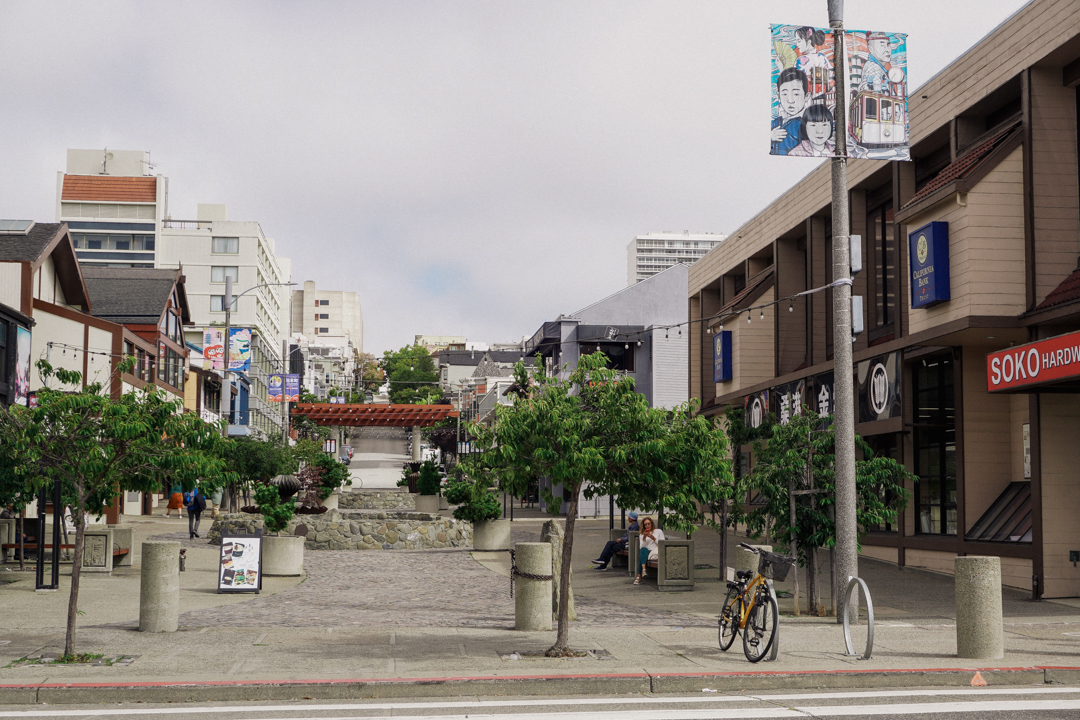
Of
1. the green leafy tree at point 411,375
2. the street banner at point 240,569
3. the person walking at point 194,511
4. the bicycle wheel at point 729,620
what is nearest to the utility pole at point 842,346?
the bicycle wheel at point 729,620

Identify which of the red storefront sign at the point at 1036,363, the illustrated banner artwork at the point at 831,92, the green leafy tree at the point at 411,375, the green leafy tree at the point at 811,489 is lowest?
the green leafy tree at the point at 811,489

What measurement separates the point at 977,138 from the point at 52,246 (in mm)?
28799

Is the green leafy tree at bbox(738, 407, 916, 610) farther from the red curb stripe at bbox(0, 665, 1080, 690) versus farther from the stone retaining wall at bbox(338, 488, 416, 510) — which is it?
A: the stone retaining wall at bbox(338, 488, 416, 510)

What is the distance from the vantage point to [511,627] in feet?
47.8

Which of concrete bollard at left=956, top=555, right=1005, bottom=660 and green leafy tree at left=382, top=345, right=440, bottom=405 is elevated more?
green leafy tree at left=382, top=345, right=440, bottom=405

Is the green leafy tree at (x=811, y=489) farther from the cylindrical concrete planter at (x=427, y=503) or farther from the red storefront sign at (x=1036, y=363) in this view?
the cylindrical concrete planter at (x=427, y=503)

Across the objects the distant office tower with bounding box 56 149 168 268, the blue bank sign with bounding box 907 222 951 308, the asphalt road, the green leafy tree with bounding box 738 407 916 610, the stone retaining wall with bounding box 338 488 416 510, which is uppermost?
the distant office tower with bounding box 56 149 168 268

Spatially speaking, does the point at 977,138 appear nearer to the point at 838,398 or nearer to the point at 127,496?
the point at 838,398

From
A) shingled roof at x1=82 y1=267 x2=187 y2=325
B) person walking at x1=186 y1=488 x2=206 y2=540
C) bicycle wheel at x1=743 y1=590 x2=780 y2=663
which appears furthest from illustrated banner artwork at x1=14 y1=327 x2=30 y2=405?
bicycle wheel at x1=743 y1=590 x2=780 y2=663

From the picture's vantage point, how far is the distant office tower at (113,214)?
3625 inches

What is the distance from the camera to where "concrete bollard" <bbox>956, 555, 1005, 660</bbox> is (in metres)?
11.5

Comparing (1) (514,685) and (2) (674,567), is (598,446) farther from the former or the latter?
(2) (674,567)

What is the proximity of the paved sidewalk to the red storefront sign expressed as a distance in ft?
11.8

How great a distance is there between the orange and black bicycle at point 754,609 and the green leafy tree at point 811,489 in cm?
340
